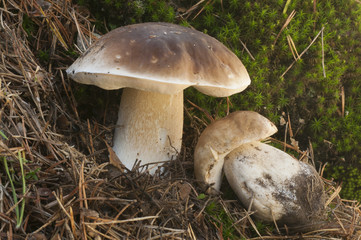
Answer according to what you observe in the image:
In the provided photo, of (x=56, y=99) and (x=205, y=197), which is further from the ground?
(x=56, y=99)

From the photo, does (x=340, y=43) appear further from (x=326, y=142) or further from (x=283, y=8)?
(x=326, y=142)

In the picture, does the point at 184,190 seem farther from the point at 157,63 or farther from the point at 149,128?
the point at 157,63

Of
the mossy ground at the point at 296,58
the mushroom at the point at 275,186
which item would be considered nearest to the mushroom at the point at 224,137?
the mushroom at the point at 275,186

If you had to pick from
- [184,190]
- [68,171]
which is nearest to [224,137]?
[184,190]

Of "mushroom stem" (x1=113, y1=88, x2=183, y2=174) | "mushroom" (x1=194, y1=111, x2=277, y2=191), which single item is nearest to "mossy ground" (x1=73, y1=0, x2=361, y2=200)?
"mushroom stem" (x1=113, y1=88, x2=183, y2=174)

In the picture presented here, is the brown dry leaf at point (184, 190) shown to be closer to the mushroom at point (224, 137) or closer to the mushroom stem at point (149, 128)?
the mushroom at point (224, 137)

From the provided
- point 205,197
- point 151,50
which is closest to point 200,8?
point 151,50

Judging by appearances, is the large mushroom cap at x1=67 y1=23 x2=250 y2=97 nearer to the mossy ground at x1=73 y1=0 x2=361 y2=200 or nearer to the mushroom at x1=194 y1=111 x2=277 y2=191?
the mushroom at x1=194 y1=111 x2=277 y2=191
